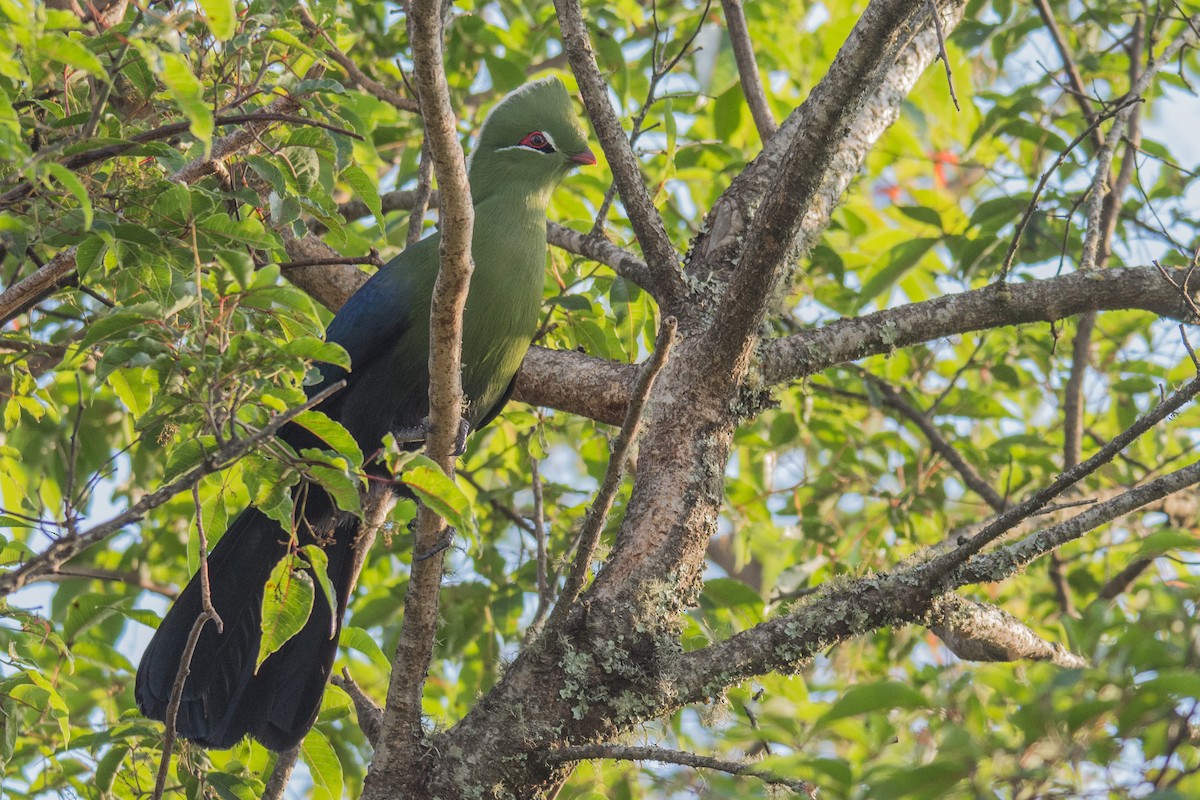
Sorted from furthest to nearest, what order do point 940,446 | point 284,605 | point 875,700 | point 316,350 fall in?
point 940,446 < point 284,605 < point 316,350 < point 875,700

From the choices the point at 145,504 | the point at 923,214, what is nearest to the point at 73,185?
the point at 145,504

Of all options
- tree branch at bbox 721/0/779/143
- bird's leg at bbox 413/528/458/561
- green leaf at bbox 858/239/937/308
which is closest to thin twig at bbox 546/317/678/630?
bird's leg at bbox 413/528/458/561

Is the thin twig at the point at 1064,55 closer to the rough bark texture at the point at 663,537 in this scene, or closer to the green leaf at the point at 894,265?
the green leaf at the point at 894,265

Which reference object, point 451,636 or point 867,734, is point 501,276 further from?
point 867,734

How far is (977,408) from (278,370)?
329 cm

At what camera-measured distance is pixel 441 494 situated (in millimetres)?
1693

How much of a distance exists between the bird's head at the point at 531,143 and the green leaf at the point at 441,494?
173 cm

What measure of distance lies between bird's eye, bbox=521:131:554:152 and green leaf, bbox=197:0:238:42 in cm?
188

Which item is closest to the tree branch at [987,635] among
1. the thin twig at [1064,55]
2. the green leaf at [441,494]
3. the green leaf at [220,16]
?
the green leaf at [441,494]

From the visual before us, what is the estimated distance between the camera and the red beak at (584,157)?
3.38 metres

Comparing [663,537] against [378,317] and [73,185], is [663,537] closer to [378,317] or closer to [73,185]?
[378,317]

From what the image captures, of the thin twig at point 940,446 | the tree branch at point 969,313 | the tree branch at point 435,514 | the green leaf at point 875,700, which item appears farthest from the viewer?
the thin twig at point 940,446

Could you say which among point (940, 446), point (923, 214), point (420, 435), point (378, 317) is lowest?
point (420, 435)

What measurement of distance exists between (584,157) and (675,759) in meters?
2.03
